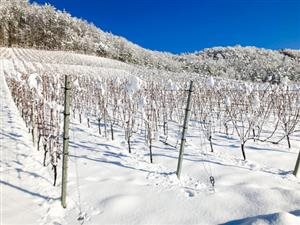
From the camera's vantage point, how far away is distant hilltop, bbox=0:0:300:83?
4638cm

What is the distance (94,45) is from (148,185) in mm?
48627

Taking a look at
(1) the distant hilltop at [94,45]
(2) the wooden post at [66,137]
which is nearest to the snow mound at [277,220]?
(2) the wooden post at [66,137]

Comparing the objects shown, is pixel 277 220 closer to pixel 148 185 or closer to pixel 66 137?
pixel 148 185

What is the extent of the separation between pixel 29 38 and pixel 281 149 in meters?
49.8

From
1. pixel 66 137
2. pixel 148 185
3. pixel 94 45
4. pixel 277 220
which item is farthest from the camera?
pixel 94 45

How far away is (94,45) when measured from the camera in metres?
53.1

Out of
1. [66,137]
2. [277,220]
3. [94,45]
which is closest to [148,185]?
[66,137]

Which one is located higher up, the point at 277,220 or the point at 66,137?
the point at 66,137

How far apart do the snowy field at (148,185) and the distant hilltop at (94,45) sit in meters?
34.9

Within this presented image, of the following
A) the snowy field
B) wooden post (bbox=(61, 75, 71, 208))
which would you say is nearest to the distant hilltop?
the snowy field

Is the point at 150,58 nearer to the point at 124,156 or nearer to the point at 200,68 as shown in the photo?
the point at 200,68

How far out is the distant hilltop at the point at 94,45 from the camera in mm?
46375

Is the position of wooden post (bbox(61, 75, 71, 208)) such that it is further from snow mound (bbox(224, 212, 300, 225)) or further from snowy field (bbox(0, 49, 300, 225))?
snow mound (bbox(224, 212, 300, 225))

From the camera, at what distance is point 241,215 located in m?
5.20
